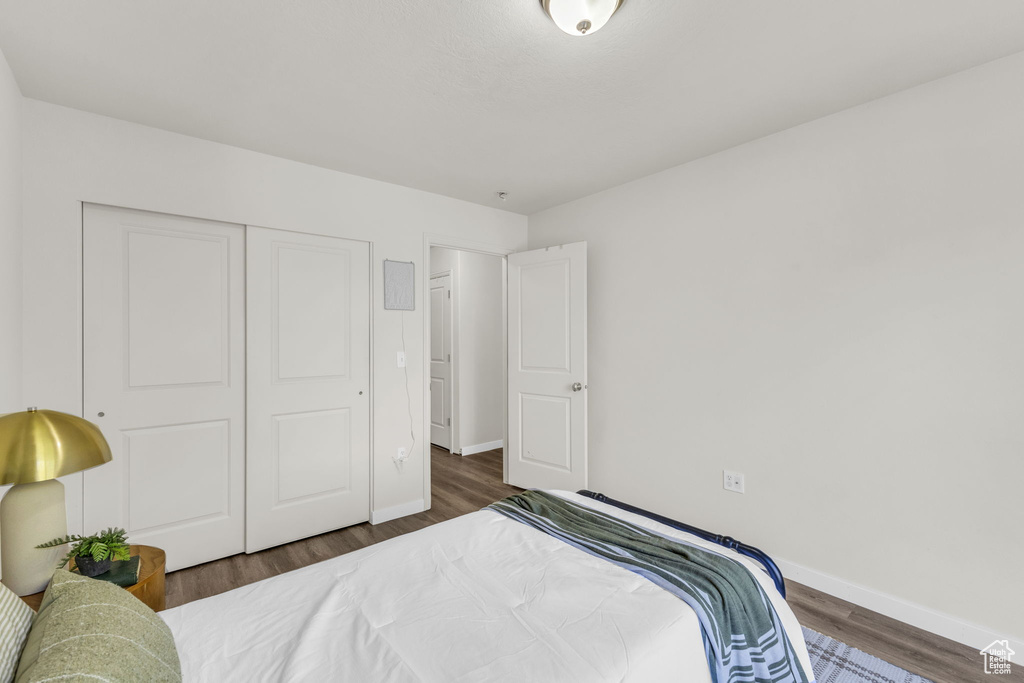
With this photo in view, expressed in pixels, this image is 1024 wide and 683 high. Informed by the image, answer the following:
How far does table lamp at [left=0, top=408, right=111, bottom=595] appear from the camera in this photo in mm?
1289

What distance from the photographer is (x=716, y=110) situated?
2.31 m

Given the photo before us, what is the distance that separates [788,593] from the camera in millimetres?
2404

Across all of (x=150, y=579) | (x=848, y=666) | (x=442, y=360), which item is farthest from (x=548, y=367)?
(x=150, y=579)

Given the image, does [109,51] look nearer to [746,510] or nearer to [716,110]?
[716,110]

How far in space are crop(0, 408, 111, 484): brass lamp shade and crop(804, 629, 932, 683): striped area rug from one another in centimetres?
271

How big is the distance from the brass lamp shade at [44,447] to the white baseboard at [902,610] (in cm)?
318

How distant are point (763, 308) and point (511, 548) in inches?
79.3

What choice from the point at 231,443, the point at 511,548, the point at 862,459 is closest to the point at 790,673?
the point at 511,548

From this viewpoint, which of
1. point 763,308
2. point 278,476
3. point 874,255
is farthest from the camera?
point 278,476

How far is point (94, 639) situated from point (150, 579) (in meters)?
0.88

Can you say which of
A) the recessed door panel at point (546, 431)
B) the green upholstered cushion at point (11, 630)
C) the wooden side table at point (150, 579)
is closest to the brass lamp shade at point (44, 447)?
the wooden side table at point (150, 579)

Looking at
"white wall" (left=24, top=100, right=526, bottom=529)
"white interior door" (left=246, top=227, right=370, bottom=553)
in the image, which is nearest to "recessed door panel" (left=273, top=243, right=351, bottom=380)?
"white interior door" (left=246, top=227, right=370, bottom=553)

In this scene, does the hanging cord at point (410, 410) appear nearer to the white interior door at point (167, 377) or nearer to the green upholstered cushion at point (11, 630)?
the white interior door at point (167, 377)

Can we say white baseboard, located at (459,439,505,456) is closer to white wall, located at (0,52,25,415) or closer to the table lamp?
white wall, located at (0,52,25,415)
